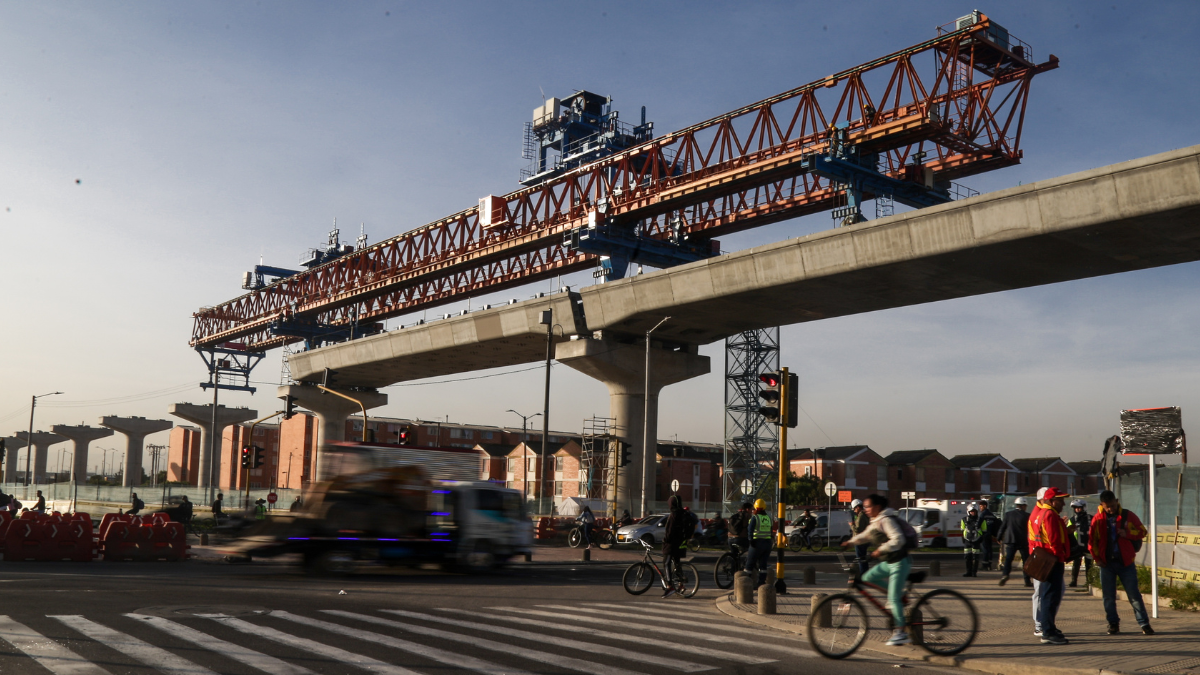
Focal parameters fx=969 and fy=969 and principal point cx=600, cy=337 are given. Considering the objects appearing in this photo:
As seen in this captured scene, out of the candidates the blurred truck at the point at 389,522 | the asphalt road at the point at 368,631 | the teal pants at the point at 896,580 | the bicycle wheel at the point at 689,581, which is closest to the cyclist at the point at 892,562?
the teal pants at the point at 896,580

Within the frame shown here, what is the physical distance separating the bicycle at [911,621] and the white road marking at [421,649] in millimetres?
3172

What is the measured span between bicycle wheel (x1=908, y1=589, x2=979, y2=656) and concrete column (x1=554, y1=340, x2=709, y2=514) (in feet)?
119

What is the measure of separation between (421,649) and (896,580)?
474cm

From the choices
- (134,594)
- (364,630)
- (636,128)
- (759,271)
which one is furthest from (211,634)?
(636,128)

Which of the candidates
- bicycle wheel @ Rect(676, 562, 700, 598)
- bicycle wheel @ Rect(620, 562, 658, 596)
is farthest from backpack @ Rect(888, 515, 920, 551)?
bicycle wheel @ Rect(620, 562, 658, 596)

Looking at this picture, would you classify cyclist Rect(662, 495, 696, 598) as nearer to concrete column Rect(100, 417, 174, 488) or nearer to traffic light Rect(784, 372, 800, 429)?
traffic light Rect(784, 372, 800, 429)

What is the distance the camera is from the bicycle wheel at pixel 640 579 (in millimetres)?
16469

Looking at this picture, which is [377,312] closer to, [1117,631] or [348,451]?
[348,451]

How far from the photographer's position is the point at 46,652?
8.90 m

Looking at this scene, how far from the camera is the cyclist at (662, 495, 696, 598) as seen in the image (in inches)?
620

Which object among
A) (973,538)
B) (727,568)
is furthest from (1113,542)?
(973,538)

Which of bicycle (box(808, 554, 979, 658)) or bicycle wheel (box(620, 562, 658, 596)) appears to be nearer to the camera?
bicycle (box(808, 554, 979, 658))

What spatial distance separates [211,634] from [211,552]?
58.3 feet

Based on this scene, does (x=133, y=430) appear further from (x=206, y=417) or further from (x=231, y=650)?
(x=231, y=650)
